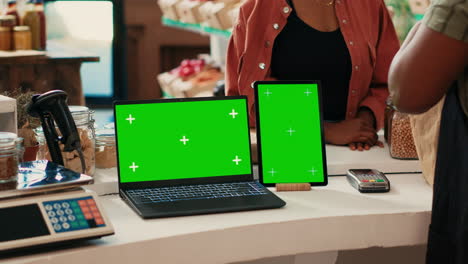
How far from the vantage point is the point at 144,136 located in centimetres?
212

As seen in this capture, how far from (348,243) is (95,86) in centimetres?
522

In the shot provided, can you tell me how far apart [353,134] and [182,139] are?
0.70 meters

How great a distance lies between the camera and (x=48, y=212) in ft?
5.55

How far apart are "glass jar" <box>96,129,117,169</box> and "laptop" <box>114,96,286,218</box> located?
218mm

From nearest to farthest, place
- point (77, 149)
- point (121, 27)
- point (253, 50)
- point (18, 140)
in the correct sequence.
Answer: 1. point (18, 140)
2. point (77, 149)
3. point (253, 50)
4. point (121, 27)

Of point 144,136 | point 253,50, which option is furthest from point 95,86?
point 144,136

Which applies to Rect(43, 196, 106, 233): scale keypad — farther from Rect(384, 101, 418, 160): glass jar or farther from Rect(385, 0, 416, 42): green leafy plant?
Rect(385, 0, 416, 42): green leafy plant

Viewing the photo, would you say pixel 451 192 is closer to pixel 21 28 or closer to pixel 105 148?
pixel 105 148

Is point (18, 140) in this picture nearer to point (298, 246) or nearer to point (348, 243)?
→ point (298, 246)

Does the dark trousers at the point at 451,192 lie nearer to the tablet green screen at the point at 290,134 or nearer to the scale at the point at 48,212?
the tablet green screen at the point at 290,134

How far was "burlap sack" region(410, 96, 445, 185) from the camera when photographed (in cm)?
206

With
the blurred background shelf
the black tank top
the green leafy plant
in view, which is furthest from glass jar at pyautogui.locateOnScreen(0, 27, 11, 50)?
the black tank top

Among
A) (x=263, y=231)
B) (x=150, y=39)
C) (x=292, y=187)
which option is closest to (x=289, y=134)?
(x=292, y=187)

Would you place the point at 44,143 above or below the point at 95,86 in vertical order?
below
